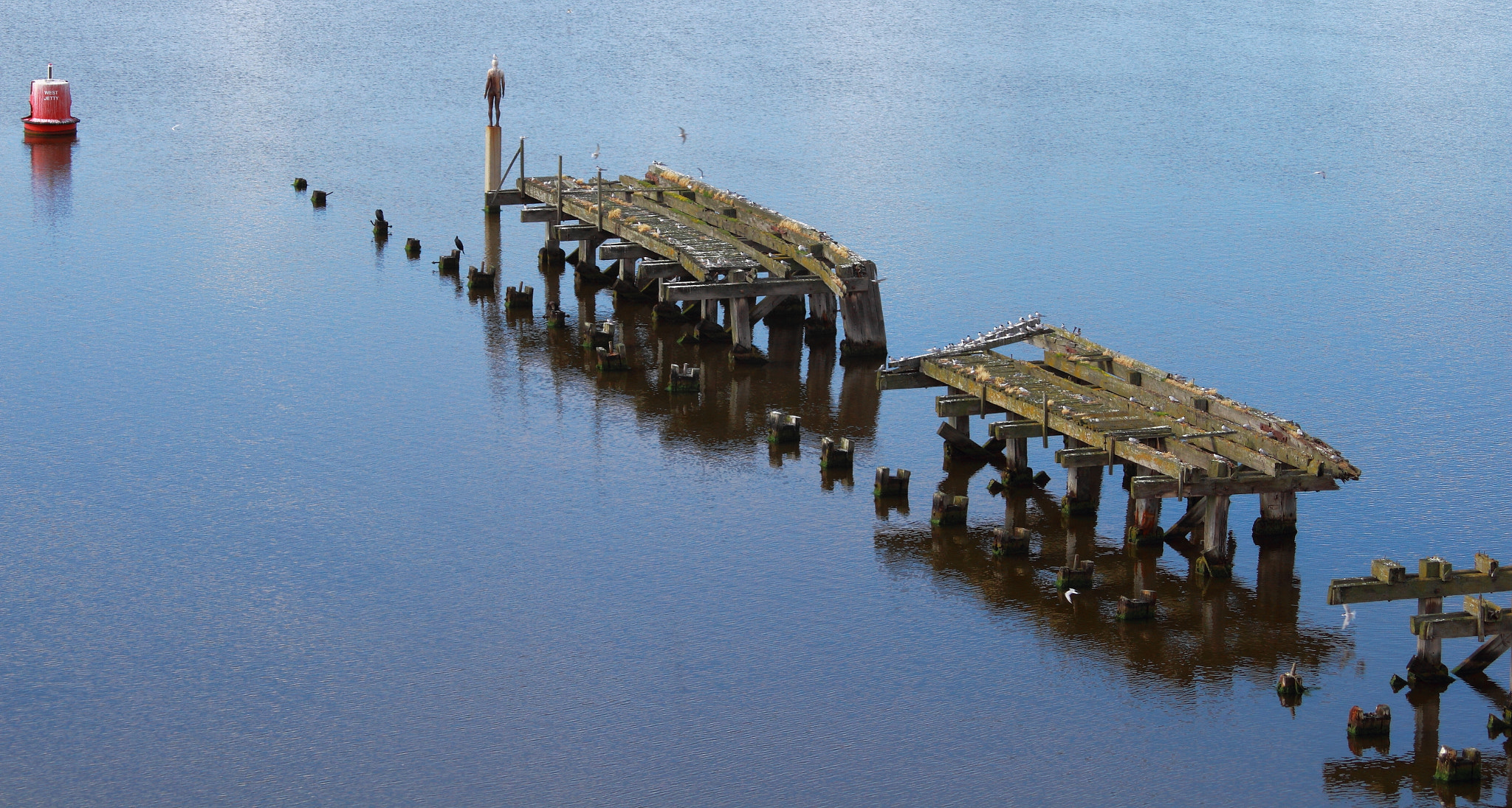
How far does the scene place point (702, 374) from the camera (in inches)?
1841

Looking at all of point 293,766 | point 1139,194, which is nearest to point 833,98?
point 1139,194

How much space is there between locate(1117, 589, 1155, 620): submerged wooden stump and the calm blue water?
1.02ft

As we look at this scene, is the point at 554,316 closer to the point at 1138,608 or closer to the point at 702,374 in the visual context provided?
→ the point at 702,374

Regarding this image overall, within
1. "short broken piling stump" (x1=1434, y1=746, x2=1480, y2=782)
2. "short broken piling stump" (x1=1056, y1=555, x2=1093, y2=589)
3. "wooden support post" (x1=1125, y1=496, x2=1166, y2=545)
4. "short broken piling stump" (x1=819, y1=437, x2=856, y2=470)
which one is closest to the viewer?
"short broken piling stump" (x1=1434, y1=746, x2=1480, y2=782)

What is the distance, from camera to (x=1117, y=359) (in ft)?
130

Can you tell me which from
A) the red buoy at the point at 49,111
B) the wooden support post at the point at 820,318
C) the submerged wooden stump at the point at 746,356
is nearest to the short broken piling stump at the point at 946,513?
the submerged wooden stump at the point at 746,356

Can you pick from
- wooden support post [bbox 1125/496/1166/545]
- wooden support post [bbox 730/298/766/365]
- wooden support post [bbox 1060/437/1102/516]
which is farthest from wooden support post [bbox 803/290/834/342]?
wooden support post [bbox 1125/496/1166/545]

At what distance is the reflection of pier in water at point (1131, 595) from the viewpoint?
3128 cm

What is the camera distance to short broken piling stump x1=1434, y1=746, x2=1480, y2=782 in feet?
88.0

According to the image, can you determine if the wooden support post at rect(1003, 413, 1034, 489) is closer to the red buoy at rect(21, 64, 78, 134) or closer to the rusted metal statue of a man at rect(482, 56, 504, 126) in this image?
the rusted metal statue of a man at rect(482, 56, 504, 126)

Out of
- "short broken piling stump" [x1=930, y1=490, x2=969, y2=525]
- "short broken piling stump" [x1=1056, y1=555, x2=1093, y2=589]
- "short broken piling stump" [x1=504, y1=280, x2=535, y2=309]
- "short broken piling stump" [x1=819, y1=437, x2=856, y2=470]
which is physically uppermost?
"short broken piling stump" [x1=504, y1=280, x2=535, y2=309]

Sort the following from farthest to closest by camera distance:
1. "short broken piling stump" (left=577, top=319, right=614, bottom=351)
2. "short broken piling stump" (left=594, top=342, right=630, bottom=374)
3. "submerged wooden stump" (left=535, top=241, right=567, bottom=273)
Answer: "submerged wooden stump" (left=535, top=241, right=567, bottom=273) < "short broken piling stump" (left=577, top=319, right=614, bottom=351) < "short broken piling stump" (left=594, top=342, right=630, bottom=374)

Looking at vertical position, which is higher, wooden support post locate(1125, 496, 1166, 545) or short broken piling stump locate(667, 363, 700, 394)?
short broken piling stump locate(667, 363, 700, 394)

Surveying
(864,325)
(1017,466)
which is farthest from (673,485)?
(864,325)
